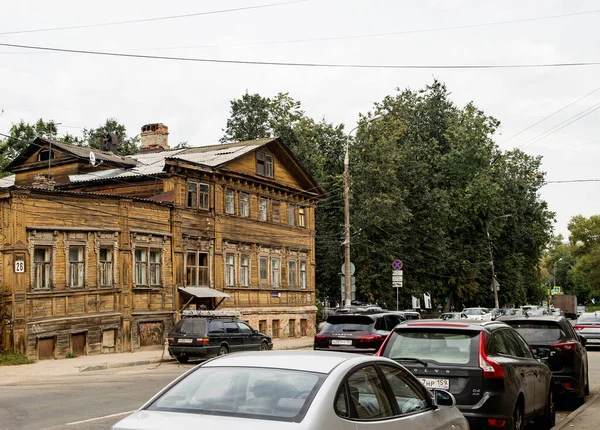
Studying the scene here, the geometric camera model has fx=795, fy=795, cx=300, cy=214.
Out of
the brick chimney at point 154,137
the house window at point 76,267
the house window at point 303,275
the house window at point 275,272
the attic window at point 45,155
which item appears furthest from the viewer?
the brick chimney at point 154,137

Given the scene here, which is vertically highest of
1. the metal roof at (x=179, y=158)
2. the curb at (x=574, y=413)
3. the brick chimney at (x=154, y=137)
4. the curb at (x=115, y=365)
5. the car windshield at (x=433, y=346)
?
the brick chimney at (x=154, y=137)

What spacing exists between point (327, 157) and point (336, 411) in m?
57.2

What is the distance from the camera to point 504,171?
67.2 m

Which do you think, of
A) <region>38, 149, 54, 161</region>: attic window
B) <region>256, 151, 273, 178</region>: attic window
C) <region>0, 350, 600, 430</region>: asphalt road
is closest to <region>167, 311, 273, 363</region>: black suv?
<region>0, 350, 600, 430</region>: asphalt road

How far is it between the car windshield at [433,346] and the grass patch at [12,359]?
62.1ft

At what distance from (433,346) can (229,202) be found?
30104 millimetres

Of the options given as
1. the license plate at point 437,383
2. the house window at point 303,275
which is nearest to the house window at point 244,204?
the house window at point 303,275

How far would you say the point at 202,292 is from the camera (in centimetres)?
3616

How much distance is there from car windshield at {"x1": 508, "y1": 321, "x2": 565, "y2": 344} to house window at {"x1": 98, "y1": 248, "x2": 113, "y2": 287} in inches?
788

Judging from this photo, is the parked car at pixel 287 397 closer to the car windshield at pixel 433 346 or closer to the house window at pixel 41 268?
the car windshield at pixel 433 346

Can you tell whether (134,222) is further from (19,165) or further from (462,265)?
(462,265)

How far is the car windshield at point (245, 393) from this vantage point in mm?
5242

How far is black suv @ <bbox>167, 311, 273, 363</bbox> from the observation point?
2634 centimetres

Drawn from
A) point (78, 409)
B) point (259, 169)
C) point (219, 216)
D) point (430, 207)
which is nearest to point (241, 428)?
point (78, 409)
